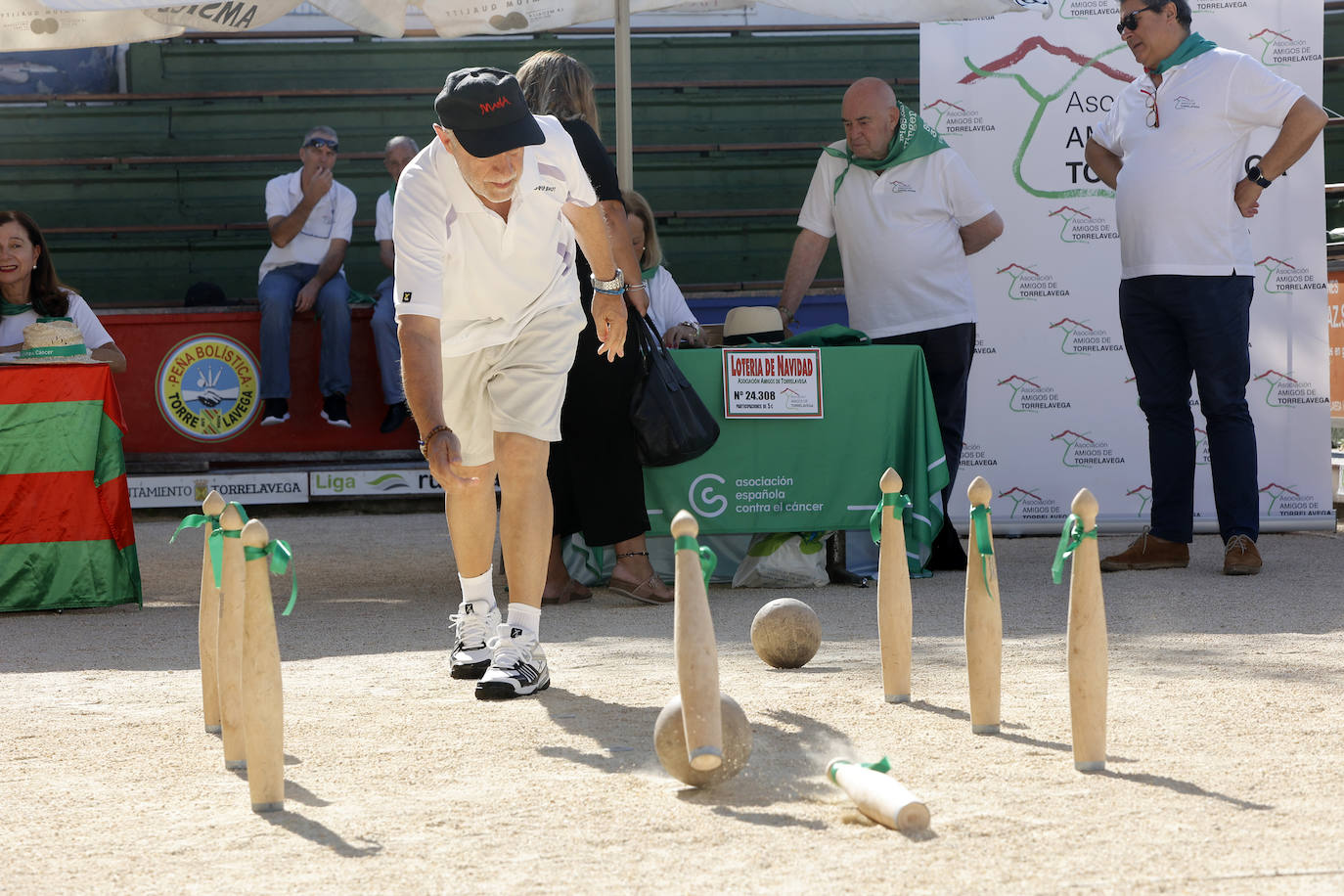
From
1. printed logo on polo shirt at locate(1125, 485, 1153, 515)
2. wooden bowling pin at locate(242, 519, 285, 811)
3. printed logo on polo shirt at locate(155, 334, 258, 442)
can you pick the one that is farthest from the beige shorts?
printed logo on polo shirt at locate(155, 334, 258, 442)

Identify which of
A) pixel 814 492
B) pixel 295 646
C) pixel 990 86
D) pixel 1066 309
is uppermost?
pixel 990 86

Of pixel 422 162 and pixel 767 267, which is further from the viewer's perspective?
pixel 767 267

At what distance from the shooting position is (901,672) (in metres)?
3.53

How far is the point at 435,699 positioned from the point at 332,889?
5.05 feet

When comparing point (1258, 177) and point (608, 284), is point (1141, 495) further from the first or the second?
point (608, 284)

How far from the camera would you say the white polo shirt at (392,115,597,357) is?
3631mm

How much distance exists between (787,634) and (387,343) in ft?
20.2

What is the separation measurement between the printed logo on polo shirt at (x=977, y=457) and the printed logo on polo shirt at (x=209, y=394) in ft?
16.2

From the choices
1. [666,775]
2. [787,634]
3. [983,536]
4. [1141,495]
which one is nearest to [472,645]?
[787,634]

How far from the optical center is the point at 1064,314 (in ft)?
24.4

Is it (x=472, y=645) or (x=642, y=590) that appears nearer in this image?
(x=472, y=645)

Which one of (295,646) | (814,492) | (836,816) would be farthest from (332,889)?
(814,492)

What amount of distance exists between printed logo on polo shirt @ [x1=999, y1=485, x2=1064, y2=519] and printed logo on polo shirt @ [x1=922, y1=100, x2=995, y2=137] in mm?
1918

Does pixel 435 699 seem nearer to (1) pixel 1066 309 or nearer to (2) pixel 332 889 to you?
(2) pixel 332 889
